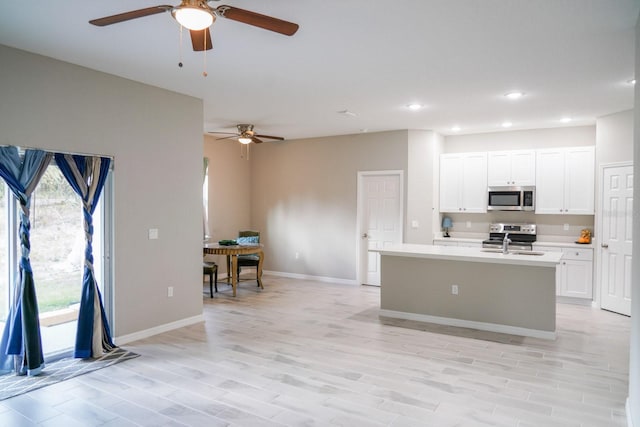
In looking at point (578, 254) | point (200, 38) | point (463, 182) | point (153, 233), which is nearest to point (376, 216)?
point (463, 182)

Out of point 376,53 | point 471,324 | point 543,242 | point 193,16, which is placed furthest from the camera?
point 543,242

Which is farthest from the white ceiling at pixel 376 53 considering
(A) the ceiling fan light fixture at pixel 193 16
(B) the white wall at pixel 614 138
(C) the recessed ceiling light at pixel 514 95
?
(A) the ceiling fan light fixture at pixel 193 16

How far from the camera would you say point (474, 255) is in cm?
502

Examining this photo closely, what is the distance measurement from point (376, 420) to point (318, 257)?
5.40m

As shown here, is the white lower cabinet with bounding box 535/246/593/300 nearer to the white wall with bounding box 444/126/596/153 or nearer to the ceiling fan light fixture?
the white wall with bounding box 444/126/596/153

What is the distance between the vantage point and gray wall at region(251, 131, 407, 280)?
770 centimetres

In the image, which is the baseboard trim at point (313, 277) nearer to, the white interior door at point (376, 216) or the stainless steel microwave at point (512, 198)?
the white interior door at point (376, 216)

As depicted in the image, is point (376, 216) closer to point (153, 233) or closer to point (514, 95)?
point (514, 95)

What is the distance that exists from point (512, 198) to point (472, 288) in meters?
2.48

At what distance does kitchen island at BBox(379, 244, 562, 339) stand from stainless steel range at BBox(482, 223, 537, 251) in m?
1.57

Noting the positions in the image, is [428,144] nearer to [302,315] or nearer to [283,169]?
[283,169]

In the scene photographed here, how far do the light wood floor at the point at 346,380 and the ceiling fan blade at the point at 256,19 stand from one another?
2503 mm

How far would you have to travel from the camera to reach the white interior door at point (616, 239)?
566 cm

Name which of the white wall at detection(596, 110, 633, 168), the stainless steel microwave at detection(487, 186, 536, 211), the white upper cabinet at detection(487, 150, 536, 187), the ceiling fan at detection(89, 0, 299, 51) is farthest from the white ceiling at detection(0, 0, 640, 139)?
the stainless steel microwave at detection(487, 186, 536, 211)
